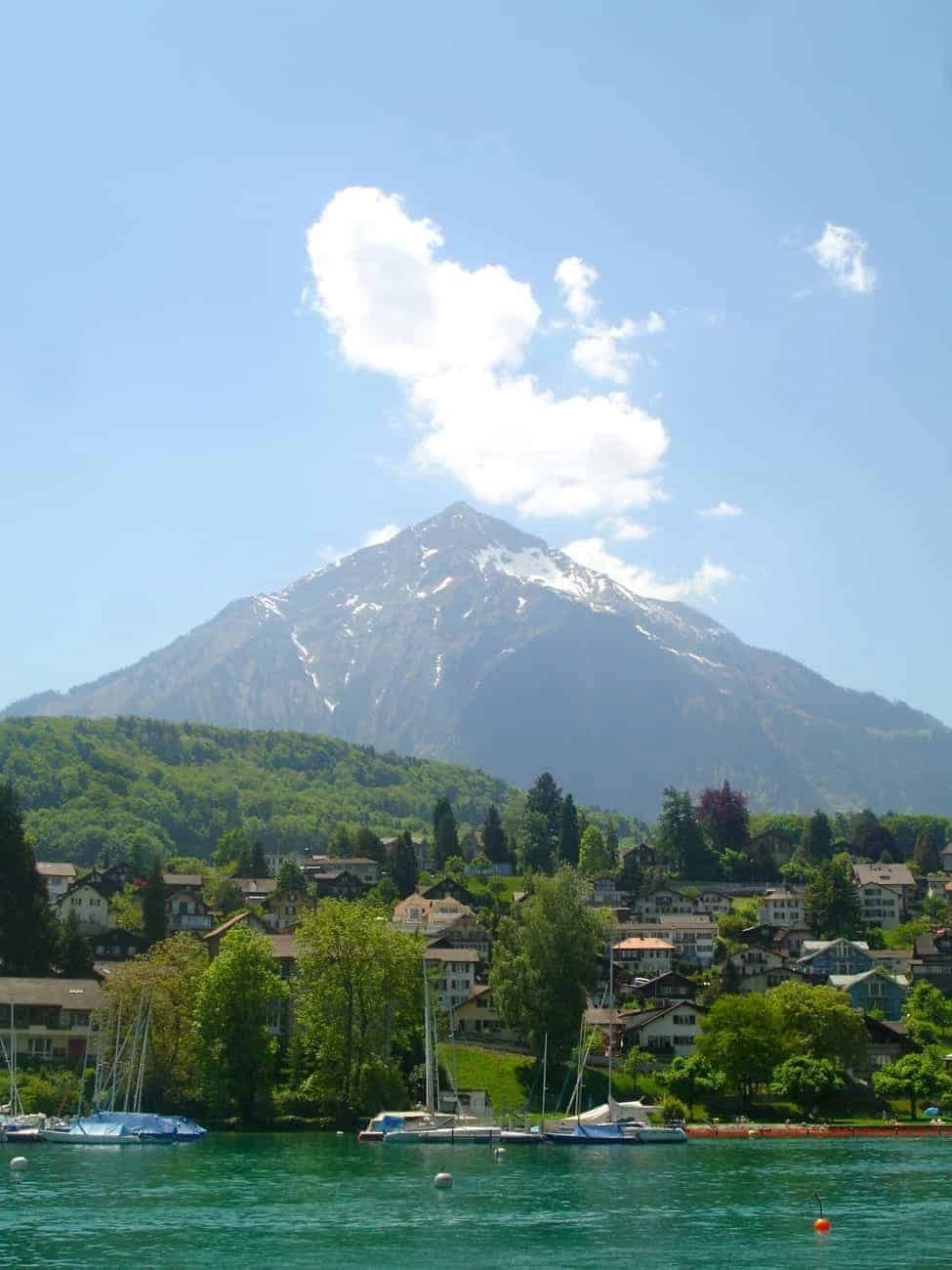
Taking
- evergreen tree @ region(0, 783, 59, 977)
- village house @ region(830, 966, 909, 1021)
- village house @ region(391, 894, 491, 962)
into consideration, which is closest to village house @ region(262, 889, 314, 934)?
village house @ region(391, 894, 491, 962)

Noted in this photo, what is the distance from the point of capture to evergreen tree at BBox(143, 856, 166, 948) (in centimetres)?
14150

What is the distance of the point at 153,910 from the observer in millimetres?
143000

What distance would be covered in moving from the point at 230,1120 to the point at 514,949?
29.8m

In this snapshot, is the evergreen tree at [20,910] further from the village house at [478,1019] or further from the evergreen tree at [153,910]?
the village house at [478,1019]

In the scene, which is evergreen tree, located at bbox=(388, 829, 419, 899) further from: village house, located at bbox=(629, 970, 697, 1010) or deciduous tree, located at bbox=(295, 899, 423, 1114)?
deciduous tree, located at bbox=(295, 899, 423, 1114)

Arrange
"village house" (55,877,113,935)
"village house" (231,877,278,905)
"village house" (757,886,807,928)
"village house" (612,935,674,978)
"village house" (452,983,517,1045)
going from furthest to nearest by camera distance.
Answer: "village house" (231,877,278,905)
"village house" (757,886,807,928)
"village house" (55,877,113,935)
"village house" (612,935,674,978)
"village house" (452,983,517,1045)

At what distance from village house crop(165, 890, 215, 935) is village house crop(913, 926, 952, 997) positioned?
256ft

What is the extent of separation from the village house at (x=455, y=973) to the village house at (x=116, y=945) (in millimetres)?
29920

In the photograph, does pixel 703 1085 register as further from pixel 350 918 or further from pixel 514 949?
pixel 350 918

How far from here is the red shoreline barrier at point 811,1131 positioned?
9612cm

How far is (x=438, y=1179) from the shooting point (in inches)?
2721

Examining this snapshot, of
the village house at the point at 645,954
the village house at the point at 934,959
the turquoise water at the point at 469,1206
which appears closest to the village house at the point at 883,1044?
the village house at the point at 934,959

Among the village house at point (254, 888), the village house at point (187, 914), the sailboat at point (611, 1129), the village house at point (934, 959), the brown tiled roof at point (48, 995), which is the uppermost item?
the village house at point (254, 888)

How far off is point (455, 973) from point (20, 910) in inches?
1699
